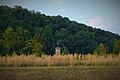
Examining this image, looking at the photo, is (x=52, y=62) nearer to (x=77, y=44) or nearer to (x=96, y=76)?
(x=96, y=76)

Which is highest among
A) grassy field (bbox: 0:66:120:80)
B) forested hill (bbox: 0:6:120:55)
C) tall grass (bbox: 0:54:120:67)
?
forested hill (bbox: 0:6:120:55)

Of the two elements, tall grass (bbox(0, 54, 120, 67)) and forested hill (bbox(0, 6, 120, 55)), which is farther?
forested hill (bbox(0, 6, 120, 55))

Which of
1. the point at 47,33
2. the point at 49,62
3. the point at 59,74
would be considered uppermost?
the point at 47,33

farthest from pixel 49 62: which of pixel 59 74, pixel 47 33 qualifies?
pixel 47 33

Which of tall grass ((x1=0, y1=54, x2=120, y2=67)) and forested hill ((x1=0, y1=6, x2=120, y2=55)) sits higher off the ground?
forested hill ((x1=0, y1=6, x2=120, y2=55))

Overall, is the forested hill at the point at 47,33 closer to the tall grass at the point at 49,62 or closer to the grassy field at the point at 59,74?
the tall grass at the point at 49,62

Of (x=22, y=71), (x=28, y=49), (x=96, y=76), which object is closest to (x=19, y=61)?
(x=22, y=71)

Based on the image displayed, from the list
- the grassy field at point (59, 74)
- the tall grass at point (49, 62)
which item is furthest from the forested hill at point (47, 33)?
the grassy field at point (59, 74)

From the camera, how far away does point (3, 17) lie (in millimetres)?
55375

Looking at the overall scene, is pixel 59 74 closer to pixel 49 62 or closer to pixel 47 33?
pixel 49 62

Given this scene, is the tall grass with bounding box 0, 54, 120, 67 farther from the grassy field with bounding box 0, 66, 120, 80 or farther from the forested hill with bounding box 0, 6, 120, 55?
the forested hill with bounding box 0, 6, 120, 55

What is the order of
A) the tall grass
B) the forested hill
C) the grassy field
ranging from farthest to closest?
the forested hill, the tall grass, the grassy field

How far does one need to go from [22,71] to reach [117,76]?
3.78 meters

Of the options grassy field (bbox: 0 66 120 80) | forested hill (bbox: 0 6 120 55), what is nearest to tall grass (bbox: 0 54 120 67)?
grassy field (bbox: 0 66 120 80)
